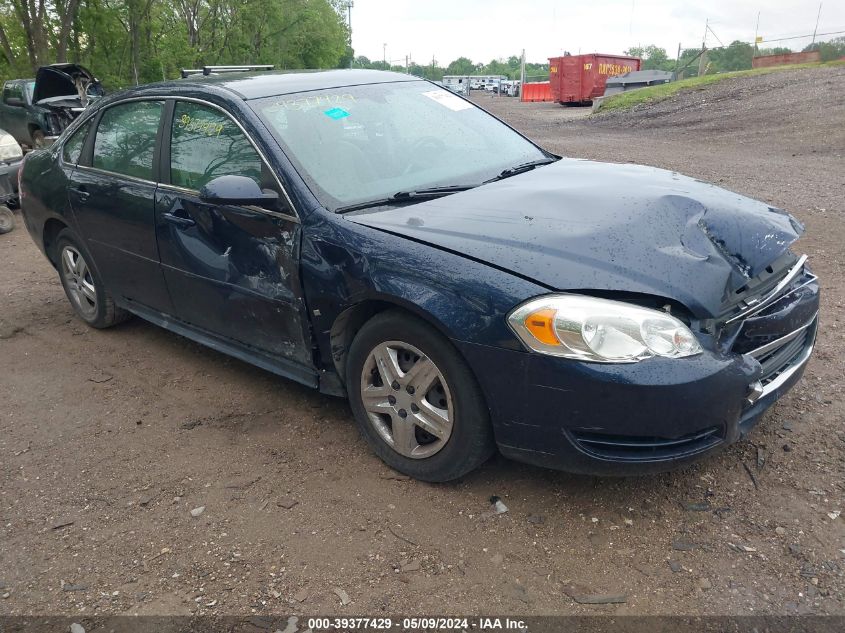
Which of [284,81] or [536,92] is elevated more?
[284,81]

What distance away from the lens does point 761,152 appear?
14125 mm

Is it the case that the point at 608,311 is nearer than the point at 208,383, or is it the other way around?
the point at 608,311

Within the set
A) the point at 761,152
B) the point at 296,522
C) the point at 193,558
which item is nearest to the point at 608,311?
the point at 296,522

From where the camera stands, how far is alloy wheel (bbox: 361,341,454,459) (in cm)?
307

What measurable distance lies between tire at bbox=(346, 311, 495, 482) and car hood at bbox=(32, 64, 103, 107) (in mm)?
12587

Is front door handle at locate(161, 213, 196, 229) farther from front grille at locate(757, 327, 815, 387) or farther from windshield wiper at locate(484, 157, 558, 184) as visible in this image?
front grille at locate(757, 327, 815, 387)

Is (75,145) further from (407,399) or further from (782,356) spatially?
(782,356)

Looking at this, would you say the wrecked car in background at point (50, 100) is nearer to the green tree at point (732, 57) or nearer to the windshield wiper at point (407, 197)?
the windshield wiper at point (407, 197)

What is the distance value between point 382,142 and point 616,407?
1.98 metres

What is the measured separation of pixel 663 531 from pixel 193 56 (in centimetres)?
3453

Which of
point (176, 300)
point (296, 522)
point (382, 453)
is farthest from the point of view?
point (176, 300)

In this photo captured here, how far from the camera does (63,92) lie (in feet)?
45.7

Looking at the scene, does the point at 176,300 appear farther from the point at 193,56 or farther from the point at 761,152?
the point at 193,56

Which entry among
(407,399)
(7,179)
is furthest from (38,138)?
(407,399)
